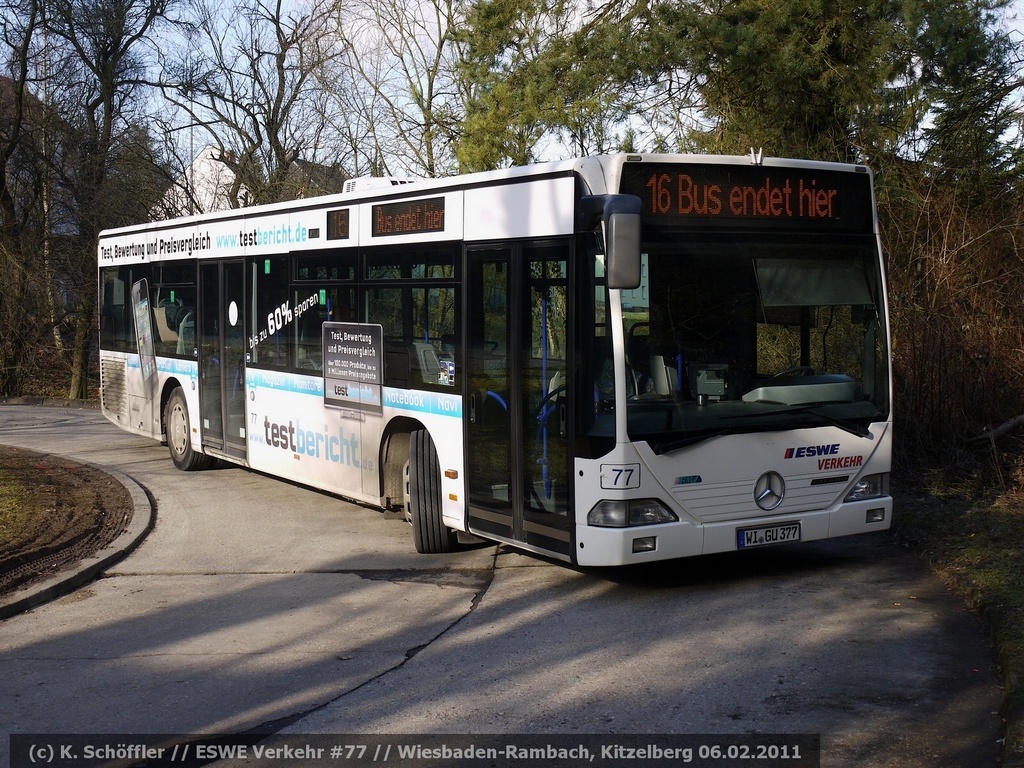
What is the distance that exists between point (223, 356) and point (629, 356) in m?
7.11

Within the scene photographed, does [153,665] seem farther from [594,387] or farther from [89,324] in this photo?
[89,324]

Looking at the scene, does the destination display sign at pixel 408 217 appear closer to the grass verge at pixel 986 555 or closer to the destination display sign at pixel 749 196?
the destination display sign at pixel 749 196

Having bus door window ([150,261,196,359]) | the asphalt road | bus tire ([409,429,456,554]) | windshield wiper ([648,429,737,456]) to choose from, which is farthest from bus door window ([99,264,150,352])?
windshield wiper ([648,429,737,456])

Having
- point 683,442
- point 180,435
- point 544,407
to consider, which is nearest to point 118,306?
point 180,435

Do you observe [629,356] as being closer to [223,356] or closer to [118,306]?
[223,356]

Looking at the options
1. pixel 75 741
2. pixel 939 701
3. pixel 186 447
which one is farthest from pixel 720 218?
pixel 186 447

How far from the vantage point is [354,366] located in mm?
10305

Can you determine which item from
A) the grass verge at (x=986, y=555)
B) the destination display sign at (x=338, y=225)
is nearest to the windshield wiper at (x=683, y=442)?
the grass verge at (x=986, y=555)

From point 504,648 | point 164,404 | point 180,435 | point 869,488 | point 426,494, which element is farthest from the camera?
point 164,404

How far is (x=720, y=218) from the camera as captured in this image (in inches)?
304

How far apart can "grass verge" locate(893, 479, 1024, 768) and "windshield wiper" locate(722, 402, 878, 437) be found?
1.23 meters

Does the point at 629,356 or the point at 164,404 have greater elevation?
the point at 629,356
